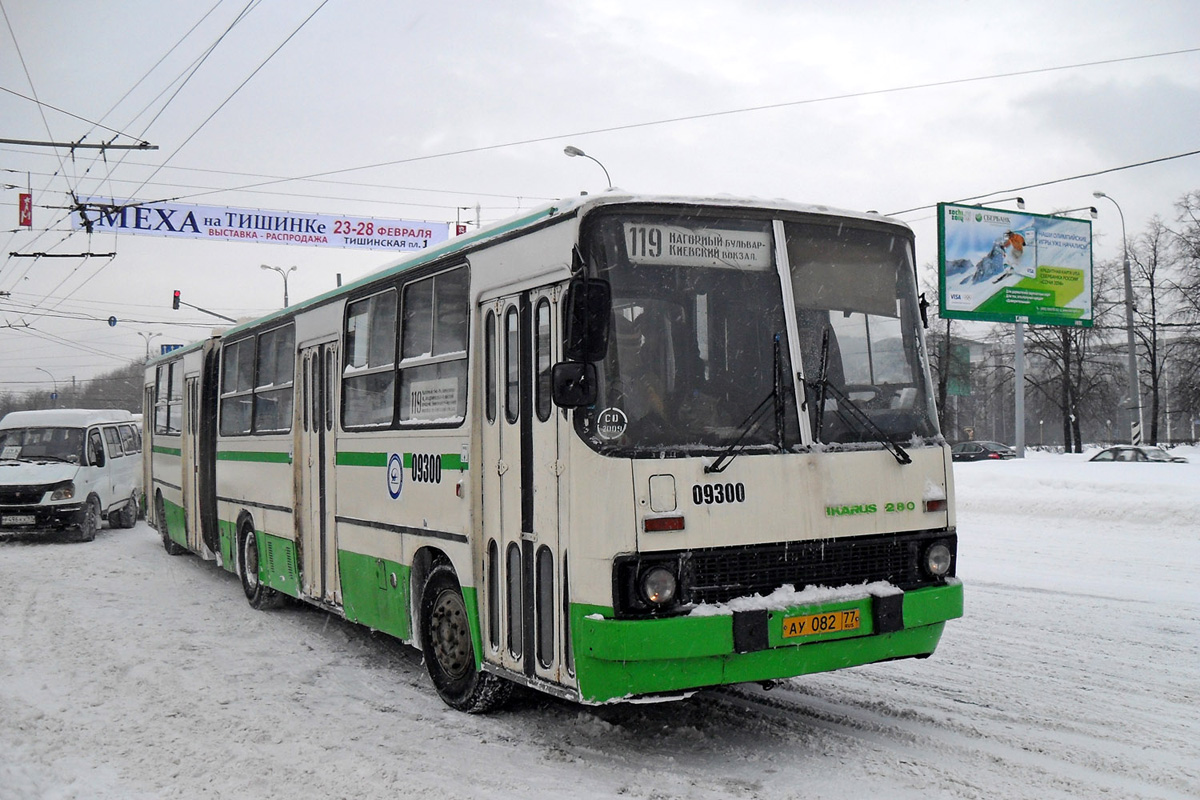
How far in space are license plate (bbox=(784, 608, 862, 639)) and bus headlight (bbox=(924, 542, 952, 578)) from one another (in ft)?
2.27

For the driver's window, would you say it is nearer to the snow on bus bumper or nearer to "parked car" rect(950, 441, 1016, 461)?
the snow on bus bumper

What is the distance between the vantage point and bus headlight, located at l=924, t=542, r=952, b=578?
6.23 meters

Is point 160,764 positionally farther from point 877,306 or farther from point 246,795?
point 877,306

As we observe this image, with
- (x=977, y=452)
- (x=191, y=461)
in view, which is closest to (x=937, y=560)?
(x=191, y=461)

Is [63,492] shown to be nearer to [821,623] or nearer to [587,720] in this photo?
[587,720]

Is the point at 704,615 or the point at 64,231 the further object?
the point at 64,231

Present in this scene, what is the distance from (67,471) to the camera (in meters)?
19.1

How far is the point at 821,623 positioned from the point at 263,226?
25.3m

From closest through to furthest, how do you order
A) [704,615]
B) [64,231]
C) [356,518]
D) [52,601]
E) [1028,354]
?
[704,615], [356,518], [52,601], [64,231], [1028,354]

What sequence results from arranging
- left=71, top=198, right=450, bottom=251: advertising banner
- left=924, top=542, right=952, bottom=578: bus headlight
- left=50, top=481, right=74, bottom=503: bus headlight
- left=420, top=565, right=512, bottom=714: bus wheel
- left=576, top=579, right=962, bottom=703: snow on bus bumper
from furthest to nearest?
1. left=71, top=198, right=450, bottom=251: advertising banner
2. left=50, top=481, right=74, bottom=503: bus headlight
3. left=420, top=565, right=512, bottom=714: bus wheel
4. left=924, top=542, right=952, bottom=578: bus headlight
5. left=576, top=579, right=962, bottom=703: snow on bus bumper

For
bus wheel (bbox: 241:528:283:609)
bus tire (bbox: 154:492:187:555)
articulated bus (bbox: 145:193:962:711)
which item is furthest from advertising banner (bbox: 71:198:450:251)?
articulated bus (bbox: 145:193:962:711)

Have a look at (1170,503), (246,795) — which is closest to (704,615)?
(246,795)

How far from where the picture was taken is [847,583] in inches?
234

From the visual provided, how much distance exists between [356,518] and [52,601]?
525 centimetres
